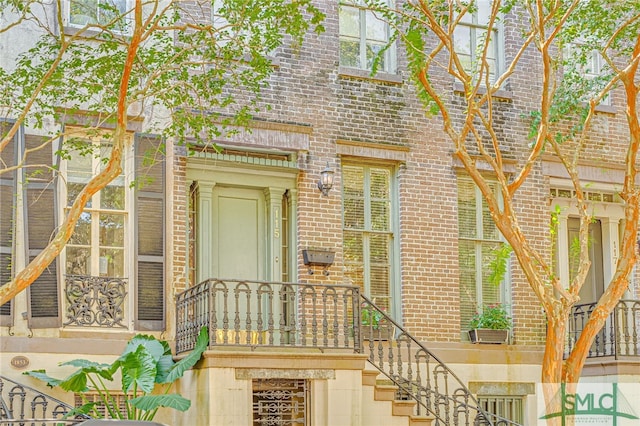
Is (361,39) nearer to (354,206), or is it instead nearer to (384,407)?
(354,206)

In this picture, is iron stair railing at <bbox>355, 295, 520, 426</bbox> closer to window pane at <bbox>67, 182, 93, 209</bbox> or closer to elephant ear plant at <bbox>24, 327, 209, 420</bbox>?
elephant ear plant at <bbox>24, 327, 209, 420</bbox>

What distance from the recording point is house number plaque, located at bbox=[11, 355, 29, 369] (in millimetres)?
13469

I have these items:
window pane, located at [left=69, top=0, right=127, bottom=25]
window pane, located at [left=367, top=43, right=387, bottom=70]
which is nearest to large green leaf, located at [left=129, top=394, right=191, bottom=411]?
window pane, located at [left=69, top=0, right=127, bottom=25]

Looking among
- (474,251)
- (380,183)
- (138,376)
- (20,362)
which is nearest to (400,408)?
(138,376)

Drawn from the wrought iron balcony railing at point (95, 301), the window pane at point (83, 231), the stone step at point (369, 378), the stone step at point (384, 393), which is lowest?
the stone step at point (384, 393)

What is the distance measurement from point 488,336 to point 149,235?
5.49m

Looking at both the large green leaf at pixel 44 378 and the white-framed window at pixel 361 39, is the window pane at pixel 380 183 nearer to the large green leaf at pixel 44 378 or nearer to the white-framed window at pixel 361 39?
the white-framed window at pixel 361 39

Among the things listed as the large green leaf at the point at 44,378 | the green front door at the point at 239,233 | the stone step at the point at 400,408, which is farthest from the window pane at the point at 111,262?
the stone step at the point at 400,408

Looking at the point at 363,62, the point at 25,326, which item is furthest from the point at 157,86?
the point at 363,62

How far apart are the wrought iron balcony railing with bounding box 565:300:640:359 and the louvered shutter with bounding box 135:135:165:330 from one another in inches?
234

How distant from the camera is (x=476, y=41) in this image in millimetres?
17781

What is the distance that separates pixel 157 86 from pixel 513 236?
15.4ft

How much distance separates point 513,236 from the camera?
43.7 feet

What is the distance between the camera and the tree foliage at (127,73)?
41.3 ft
